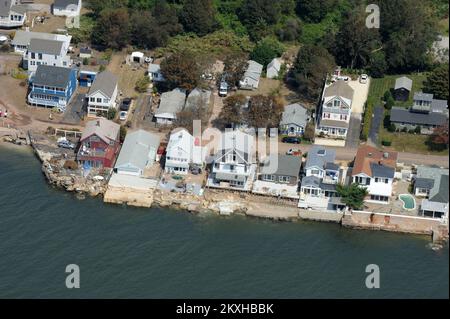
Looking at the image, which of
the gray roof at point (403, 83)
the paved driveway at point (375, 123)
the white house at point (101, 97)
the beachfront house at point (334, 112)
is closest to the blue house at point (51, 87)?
the white house at point (101, 97)

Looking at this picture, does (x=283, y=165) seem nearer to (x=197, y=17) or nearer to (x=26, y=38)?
(x=197, y=17)

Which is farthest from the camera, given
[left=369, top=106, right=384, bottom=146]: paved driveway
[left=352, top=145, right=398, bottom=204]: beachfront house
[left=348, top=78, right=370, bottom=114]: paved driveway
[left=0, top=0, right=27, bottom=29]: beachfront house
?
[left=0, top=0, right=27, bottom=29]: beachfront house

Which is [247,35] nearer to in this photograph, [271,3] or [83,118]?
[271,3]

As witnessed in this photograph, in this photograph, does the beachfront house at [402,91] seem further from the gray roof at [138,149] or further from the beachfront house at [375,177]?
the gray roof at [138,149]

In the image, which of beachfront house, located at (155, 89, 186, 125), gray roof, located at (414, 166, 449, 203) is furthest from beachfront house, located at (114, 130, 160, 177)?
gray roof, located at (414, 166, 449, 203)

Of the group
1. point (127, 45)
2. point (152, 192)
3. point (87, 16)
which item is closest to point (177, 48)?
point (127, 45)

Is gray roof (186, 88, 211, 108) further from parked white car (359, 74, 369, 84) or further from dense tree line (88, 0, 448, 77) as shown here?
parked white car (359, 74, 369, 84)

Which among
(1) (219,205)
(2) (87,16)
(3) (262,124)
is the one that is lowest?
(1) (219,205)
